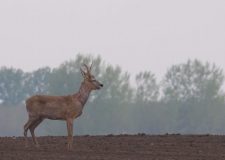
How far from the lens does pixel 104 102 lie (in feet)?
290

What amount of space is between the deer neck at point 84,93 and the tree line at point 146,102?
56208 mm

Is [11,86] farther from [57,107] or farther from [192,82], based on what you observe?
[57,107]

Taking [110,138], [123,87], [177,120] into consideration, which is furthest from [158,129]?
[110,138]

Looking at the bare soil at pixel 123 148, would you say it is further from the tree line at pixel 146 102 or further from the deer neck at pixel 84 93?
the tree line at pixel 146 102

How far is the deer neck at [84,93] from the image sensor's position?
24.1 meters

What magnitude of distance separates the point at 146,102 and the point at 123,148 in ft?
230

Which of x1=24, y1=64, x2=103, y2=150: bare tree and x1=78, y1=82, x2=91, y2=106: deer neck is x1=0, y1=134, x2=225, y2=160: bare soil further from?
x1=78, y1=82, x2=91, y2=106: deer neck

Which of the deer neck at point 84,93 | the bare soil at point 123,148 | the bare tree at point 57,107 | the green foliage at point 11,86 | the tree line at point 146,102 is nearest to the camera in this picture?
the bare soil at point 123,148

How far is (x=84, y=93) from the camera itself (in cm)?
2423

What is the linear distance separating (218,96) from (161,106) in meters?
5.67

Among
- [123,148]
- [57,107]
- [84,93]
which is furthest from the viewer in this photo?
[84,93]

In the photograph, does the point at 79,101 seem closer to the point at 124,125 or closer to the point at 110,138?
the point at 110,138

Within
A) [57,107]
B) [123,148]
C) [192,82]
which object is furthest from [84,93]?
[192,82]

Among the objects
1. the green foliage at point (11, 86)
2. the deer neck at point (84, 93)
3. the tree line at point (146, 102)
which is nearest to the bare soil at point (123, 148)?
the deer neck at point (84, 93)
